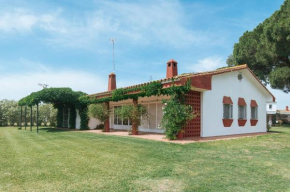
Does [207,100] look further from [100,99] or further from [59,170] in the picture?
[59,170]

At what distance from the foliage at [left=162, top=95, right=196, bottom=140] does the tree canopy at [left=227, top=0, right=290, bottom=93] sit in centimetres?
1642

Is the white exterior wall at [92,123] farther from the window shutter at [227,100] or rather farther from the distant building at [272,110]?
the distant building at [272,110]

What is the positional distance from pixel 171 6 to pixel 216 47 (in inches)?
270

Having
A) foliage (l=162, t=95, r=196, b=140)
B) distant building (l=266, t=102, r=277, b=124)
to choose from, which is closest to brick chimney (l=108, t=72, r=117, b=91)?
foliage (l=162, t=95, r=196, b=140)

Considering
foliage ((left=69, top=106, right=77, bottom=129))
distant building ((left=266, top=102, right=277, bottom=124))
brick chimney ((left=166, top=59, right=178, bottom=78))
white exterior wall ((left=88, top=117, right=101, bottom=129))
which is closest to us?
brick chimney ((left=166, top=59, right=178, bottom=78))

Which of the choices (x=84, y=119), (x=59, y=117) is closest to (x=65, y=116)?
(x=59, y=117)

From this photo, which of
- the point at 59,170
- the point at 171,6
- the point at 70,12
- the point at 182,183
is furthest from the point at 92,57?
the point at 182,183

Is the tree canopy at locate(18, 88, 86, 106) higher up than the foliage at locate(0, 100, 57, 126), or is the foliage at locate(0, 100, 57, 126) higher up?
the tree canopy at locate(18, 88, 86, 106)

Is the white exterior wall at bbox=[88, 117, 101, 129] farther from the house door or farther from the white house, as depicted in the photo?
the house door

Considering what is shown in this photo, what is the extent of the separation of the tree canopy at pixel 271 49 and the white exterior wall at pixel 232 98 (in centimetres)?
782

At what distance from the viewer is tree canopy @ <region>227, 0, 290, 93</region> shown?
22328mm

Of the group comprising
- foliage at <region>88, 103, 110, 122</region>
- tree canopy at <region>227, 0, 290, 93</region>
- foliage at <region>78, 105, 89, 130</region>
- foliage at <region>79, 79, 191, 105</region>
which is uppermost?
tree canopy at <region>227, 0, 290, 93</region>

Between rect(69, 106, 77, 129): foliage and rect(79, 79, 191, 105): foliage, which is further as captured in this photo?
rect(69, 106, 77, 129): foliage

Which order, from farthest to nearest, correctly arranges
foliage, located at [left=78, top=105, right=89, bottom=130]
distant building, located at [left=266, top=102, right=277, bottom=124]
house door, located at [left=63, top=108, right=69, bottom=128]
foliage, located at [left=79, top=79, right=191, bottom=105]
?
distant building, located at [left=266, top=102, right=277, bottom=124] < house door, located at [left=63, top=108, right=69, bottom=128] < foliage, located at [left=78, top=105, right=89, bottom=130] < foliage, located at [left=79, top=79, right=191, bottom=105]
